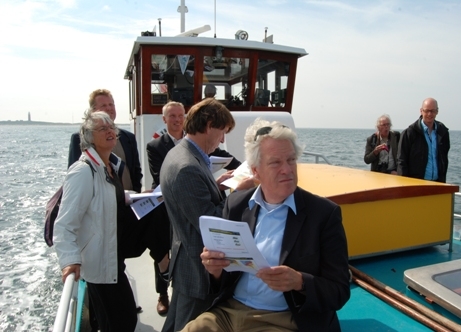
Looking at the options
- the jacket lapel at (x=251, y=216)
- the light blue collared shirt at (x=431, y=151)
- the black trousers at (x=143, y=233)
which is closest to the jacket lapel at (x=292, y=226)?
the jacket lapel at (x=251, y=216)

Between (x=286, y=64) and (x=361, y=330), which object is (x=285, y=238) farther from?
(x=286, y=64)

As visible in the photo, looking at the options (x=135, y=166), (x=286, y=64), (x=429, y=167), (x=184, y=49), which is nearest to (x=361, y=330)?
(x=135, y=166)

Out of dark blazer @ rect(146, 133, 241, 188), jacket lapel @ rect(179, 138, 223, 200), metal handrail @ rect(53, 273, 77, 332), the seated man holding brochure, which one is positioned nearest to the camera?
metal handrail @ rect(53, 273, 77, 332)

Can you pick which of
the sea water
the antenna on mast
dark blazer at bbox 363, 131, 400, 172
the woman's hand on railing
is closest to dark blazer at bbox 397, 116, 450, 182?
dark blazer at bbox 363, 131, 400, 172

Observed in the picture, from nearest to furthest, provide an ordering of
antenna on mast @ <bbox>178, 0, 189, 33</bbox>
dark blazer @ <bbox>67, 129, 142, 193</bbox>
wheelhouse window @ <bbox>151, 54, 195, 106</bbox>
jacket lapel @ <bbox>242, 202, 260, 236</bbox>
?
1. jacket lapel @ <bbox>242, 202, 260, 236</bbox>
2. dark blazer @ <bbox>67, 129, 142, 193</bbox>
3. wheelhouse window @ <bbox>151, 54, 195, 106</bbox>
4. antenna on mast @ <bbox>178, 0, 189, 33</bbox>

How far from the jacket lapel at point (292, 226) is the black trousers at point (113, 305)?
131 centimetres

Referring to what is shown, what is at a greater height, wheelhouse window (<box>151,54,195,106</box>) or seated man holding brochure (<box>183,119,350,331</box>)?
wheelhouse window (<box>151,54,195,106</box>)

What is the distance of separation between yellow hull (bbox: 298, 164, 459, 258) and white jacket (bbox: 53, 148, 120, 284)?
1439 mm

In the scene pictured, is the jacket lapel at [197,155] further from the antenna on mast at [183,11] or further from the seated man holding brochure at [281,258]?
the antenna on mast at [183,11]

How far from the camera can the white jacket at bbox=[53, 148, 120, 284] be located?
230 cm

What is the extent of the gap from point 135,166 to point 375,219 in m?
1.98

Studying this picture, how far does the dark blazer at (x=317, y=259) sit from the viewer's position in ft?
5.74

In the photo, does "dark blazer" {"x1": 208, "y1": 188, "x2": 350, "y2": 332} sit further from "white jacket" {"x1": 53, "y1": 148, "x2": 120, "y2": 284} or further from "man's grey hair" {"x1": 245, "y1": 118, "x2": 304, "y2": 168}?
"white jacket" {"x1": 53, "y1": 148, "x2": 120, "y2": 284}

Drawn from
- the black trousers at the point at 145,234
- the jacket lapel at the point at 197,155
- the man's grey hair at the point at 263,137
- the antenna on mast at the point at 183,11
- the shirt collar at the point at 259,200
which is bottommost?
the black trousers at the point at 145,234
